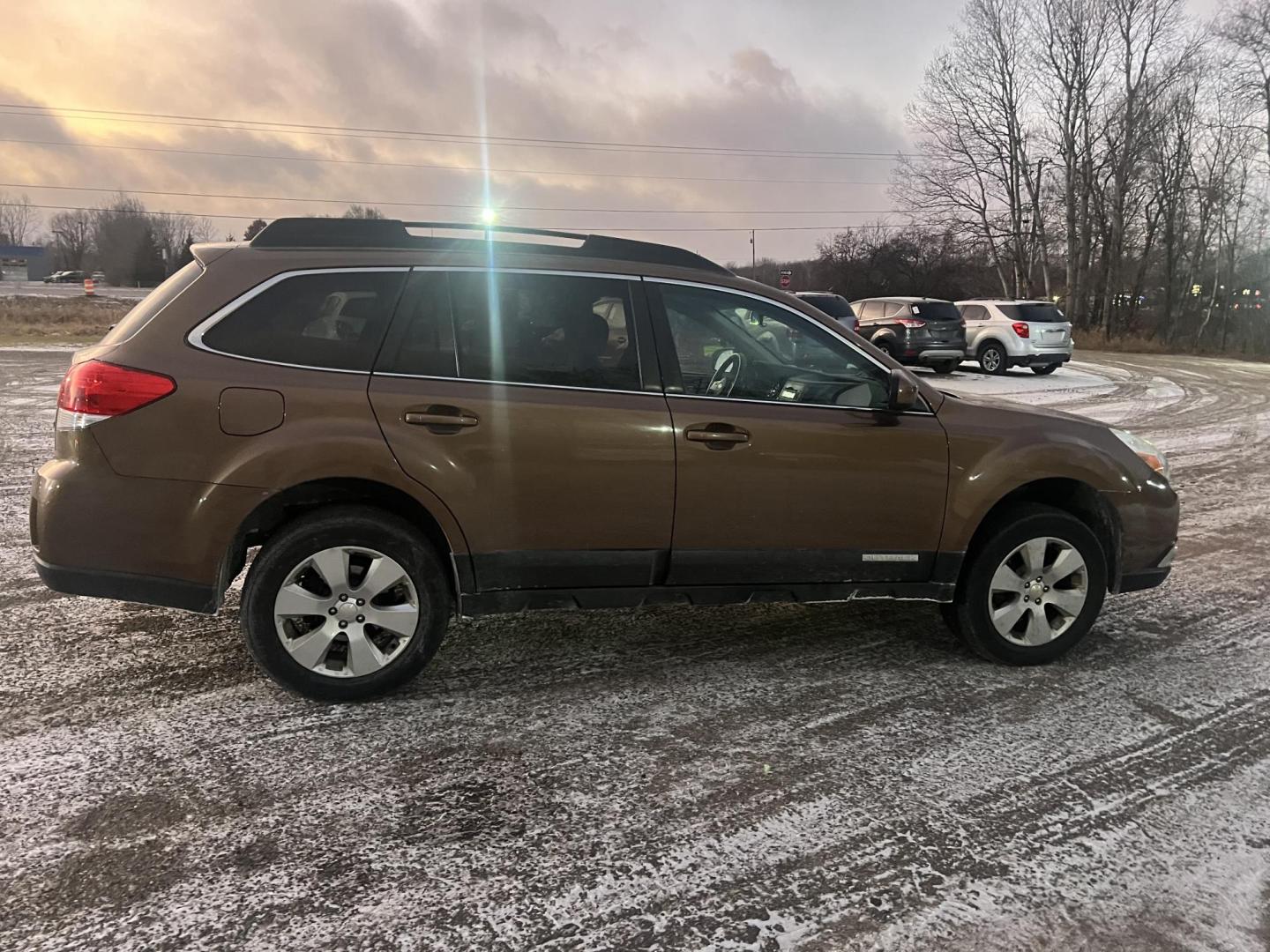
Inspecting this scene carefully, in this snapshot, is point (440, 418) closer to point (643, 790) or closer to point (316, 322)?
point (316, 322)

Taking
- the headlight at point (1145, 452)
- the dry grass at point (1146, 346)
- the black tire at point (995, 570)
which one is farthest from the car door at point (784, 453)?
the dry grass at point (1146, 346)

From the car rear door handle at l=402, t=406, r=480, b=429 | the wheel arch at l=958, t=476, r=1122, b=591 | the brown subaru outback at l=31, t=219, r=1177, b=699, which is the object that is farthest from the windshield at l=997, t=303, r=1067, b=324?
the car rear door handle at l=402, t=406, r=480, b=429

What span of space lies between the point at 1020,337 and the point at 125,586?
19.7m

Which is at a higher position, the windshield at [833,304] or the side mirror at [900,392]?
the windshield at [833,304]

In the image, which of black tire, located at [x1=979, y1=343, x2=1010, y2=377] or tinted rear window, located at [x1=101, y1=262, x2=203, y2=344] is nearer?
tinted rear window, located at [x1=101, y1=262, x2=203, y2=344]

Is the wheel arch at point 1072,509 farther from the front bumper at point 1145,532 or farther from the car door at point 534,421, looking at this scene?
the car door at point 534,421

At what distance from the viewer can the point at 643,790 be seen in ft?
9.34

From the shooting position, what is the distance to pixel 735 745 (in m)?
3.15

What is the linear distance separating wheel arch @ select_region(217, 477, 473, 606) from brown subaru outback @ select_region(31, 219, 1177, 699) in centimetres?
1

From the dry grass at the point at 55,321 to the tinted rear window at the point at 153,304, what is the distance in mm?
19354

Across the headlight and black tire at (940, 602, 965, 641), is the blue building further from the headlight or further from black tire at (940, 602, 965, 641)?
the headlight

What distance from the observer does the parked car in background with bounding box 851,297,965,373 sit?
18.3 m

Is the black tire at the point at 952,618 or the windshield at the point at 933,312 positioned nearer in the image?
the black tire at the point at 952,618

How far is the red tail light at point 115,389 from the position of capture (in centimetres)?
311
